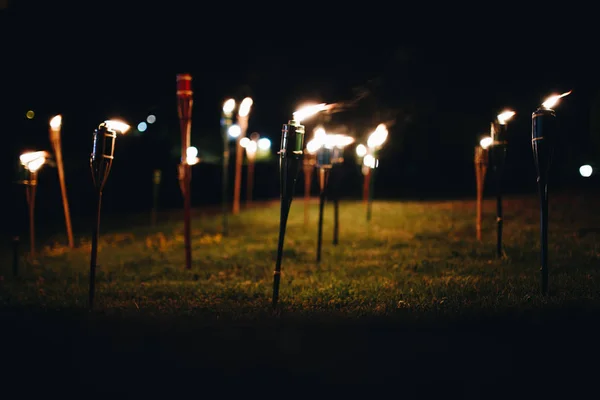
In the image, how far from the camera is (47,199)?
25.2 meters

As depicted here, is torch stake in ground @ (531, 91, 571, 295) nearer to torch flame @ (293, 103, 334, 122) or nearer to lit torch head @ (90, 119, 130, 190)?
torch flame @ (293, 103, 334, 122)

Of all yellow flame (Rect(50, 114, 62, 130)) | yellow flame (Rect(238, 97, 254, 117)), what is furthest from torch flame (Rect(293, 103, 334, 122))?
yellow flame (Rect(238, 97, 254, 117))

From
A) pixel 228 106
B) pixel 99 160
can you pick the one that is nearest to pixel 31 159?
pixel 99 160

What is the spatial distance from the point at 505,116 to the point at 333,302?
460 centimetres

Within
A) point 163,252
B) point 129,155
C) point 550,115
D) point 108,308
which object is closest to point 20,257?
point 163,252

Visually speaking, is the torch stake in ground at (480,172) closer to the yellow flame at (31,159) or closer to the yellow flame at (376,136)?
the yellow flame at (376,136)

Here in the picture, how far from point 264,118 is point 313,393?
1500 inches

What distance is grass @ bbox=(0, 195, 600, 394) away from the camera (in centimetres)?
501

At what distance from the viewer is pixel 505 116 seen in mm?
8781

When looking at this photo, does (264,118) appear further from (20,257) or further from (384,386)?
(384,386)

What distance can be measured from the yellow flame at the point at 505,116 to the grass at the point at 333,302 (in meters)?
2.55

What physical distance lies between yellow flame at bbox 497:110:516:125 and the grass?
255 cm

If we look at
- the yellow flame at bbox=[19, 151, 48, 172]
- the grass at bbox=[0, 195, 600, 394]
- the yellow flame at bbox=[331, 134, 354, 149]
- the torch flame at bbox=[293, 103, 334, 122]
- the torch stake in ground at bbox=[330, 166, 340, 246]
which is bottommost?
the grass at bbox=[0, 195, 600, 394]

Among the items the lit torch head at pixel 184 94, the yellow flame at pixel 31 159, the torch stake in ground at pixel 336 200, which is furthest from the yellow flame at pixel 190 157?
the torch stake in ground at pixel 336 200
